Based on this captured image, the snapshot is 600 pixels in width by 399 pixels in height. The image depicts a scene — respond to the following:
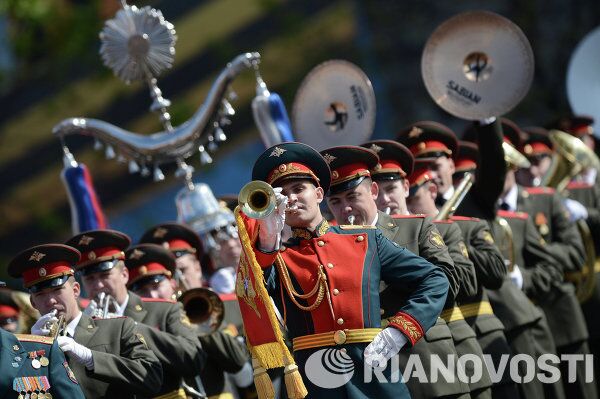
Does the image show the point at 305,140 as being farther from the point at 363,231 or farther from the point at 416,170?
the point at 363,231

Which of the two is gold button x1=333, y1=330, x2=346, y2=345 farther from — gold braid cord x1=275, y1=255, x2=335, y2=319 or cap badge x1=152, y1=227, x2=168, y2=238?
cap badge x1=152, y1=227, x2=168, y2=238

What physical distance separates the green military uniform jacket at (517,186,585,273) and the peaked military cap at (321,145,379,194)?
331 cm

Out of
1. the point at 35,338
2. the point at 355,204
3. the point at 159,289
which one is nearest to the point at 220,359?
the point at 159,289

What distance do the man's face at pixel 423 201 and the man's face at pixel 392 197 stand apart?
19.9 inches

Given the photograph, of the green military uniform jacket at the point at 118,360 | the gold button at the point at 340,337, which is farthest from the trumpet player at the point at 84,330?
the gold button at the point at 340,337

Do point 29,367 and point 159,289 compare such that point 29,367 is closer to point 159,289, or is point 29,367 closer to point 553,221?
point 159,289

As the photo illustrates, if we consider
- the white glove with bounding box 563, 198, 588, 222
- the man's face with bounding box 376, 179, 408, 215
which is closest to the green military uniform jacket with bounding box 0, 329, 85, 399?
the man's face with bounding box 376, 179, 408, 215

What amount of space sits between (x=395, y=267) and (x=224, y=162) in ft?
36.1

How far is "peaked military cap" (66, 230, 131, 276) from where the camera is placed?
8891 millimetres

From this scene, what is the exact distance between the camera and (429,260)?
7.79 meters

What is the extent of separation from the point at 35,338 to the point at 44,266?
100 centimetres

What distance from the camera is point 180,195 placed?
1142 centimetres

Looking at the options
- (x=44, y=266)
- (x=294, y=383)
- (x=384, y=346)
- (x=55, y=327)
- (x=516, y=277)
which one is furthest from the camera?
(x=516, y=277)

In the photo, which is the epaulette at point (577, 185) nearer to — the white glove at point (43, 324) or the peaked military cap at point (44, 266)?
the peaked military cap at point (44, 266)
